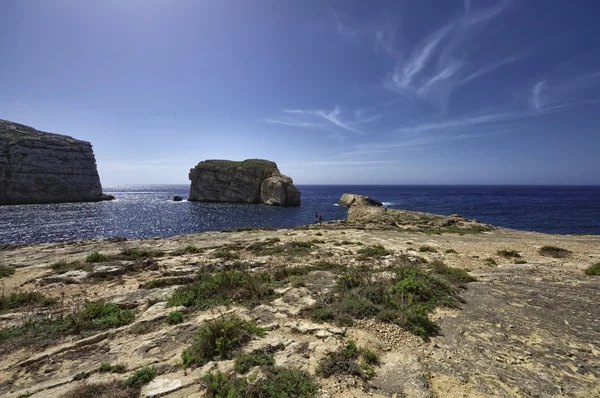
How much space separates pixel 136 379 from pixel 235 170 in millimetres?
98729

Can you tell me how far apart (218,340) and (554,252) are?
23.1 m

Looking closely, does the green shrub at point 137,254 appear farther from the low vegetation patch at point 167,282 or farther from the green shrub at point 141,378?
the green shrub at point 141,378

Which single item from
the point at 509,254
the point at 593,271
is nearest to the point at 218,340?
the point at 593,271

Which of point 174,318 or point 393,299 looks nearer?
point 174,318

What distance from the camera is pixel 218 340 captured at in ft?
20.3

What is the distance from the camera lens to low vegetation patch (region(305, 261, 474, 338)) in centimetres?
766

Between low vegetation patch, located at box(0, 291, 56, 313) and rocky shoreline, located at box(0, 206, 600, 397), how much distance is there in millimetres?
76

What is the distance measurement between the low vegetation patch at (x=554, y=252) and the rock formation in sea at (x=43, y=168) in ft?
447

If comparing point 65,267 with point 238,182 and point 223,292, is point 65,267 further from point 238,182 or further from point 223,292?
point 238,182

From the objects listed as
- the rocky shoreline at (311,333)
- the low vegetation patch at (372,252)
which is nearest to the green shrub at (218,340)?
the rocky shoreline at (311,333)

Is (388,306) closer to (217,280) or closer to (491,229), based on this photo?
(217,280)

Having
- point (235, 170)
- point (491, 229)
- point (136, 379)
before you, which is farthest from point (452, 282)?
point (235, 170)

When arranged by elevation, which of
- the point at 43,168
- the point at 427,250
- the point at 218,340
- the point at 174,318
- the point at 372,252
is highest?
the point at 43,168

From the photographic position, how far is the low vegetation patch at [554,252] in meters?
16.4
